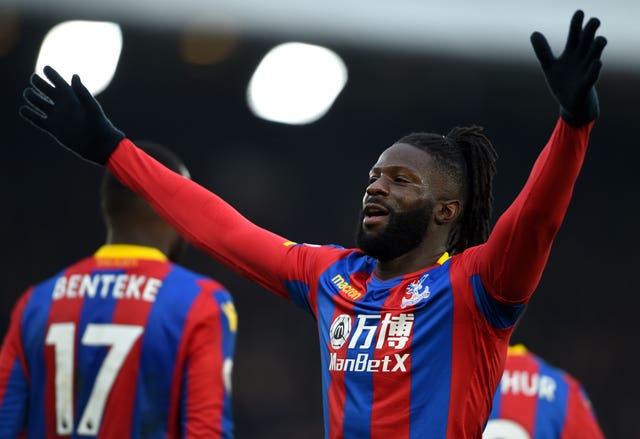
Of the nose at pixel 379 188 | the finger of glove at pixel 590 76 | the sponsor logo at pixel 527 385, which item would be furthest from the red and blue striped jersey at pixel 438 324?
the sponsor logo at pixel 527 385

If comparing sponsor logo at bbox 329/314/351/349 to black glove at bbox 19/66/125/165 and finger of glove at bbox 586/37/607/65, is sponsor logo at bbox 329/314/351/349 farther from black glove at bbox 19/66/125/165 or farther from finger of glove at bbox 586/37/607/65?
finger of glove at bbox 586/37/607/65

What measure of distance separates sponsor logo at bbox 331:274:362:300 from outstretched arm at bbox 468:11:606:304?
403 mm

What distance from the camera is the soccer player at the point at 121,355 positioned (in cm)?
Result: 337

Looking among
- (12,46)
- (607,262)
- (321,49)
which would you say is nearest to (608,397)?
(607,262)

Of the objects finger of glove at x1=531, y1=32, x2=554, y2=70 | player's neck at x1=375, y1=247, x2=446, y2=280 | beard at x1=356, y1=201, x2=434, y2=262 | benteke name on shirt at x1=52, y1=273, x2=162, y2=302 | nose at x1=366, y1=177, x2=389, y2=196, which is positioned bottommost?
benteke name on shirt at x1=52, y1=273, x2=162, y2=302

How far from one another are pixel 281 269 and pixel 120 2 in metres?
5.54

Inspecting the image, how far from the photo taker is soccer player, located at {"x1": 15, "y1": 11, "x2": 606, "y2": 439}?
2.28 metres

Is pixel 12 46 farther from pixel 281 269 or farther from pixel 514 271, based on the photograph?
pixel 514 271

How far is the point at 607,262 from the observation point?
450 inches

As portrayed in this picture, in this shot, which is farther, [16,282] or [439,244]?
[16,282]

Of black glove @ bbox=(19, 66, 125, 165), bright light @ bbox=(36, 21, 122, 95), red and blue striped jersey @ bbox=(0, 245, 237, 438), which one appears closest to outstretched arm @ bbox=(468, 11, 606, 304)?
black glove @ bbox=(19, 66, 125, 165)

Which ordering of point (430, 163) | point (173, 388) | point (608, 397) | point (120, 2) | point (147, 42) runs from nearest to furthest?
point (430, 163)
point (173, 388)
point (120, 2)
point (147, 42)
point (608, 397)

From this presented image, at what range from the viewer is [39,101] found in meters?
2.91

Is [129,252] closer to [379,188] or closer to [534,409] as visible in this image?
[379,188]
